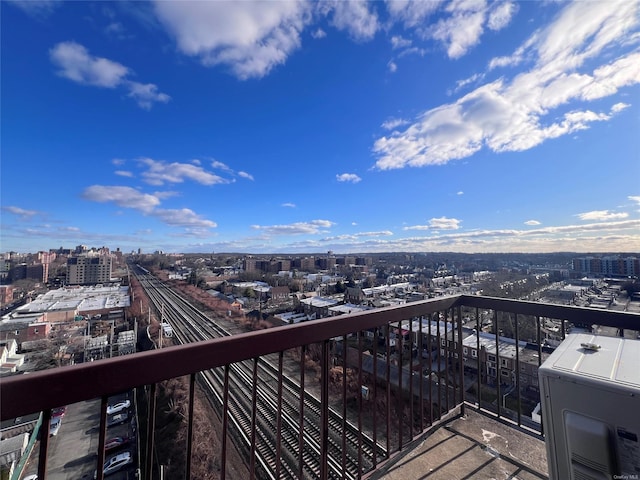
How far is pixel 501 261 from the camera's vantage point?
18.6m

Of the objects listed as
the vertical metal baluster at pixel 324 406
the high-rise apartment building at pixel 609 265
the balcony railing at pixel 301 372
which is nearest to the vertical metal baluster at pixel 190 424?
the balcony railing at pixel 301 372

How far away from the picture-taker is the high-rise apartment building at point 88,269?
70.3 ft

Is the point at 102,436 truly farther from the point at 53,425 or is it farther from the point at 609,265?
the point at 609,265

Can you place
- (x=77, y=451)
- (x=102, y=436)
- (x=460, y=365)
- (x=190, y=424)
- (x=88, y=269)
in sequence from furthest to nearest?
(x=88, y=269), (x=77, y=451), (x=460, y=365), (x=190, y=424), (x=102, y=436)

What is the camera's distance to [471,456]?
151 centimetres

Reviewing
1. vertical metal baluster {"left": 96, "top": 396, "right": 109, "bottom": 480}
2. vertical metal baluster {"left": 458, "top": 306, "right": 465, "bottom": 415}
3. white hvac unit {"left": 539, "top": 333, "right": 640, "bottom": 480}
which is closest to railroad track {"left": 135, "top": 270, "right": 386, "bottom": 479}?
vertical metal baluster {"left": 96, "top": 396, "right": 109, "bottom": 480}

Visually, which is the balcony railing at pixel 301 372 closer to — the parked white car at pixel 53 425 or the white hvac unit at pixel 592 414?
the parked white car at pixel 53 425

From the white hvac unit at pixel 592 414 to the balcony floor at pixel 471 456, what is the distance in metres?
0.69

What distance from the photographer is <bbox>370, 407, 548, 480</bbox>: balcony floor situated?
1.40 m

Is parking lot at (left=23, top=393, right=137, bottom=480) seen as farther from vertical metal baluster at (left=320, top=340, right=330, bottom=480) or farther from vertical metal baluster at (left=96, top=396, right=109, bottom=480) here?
vertical metal baluster at (left=96, top=396, right=109, bottom=480)

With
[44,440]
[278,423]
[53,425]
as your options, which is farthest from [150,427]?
[278,423]

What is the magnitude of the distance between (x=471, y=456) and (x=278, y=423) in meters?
1.10

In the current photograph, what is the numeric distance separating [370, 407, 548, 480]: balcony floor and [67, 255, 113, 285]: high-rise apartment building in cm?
2755

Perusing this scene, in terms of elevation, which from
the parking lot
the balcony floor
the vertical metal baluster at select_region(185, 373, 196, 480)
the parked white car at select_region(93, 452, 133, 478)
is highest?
the vertical metal baluster at select_region(185, 373, 196, 480)
